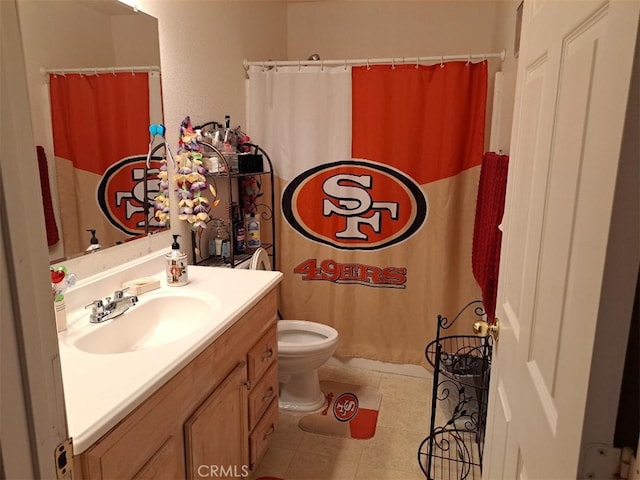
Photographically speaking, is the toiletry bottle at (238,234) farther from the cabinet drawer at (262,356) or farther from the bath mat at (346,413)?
the bath mat at (346,413)

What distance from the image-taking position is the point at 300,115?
2.81 meters

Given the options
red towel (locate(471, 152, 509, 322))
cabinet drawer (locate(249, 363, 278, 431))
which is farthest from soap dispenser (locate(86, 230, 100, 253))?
red towel (locate(471, 152, 509, 322))

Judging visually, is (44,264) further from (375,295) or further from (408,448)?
(375,295)

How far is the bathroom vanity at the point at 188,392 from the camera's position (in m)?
1.02

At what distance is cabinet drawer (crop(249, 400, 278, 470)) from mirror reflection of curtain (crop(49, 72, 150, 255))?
0.96 m

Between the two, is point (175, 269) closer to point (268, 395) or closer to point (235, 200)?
point (268, 395)

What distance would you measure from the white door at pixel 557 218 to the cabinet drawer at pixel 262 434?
1.02 meters

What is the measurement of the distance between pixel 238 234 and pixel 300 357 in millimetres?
756

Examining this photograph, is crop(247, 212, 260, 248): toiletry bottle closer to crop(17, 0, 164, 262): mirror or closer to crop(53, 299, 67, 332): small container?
crop(17, 0, 164, 262): mirror

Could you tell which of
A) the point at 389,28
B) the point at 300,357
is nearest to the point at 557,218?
the point at 300,357

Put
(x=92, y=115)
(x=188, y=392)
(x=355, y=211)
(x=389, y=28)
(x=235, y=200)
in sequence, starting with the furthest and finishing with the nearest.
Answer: (x=389, y=28) < (x=355, y=211) < (x=235, y=200) < (x=92, y=115) < (x=188, y=392)

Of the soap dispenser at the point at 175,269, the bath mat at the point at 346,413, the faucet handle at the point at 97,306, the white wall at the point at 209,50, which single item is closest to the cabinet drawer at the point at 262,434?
the bath mat at the point at 346,413

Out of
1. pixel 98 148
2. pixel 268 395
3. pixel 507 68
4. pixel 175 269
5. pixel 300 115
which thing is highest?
pixel 507 68

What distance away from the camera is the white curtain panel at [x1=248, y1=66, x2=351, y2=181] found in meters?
2.74
